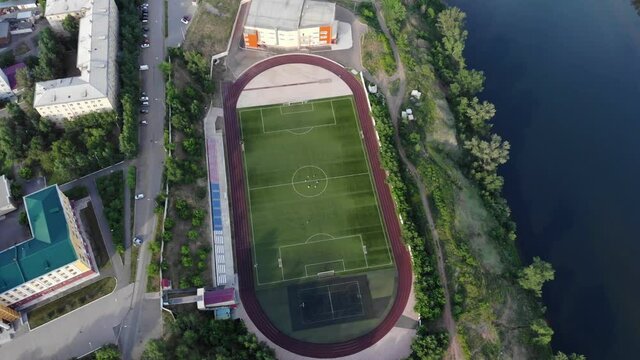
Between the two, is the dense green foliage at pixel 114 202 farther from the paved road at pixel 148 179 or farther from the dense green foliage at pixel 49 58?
the dense green foliage at pixel 49 58

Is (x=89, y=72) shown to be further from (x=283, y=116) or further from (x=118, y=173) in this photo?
(x=283, y=116)

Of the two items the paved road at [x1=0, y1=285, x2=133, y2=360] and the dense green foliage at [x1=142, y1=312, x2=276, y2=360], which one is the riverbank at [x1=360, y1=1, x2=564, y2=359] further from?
the paved road at [x1=0, y1=285, x2=133, y2=360]

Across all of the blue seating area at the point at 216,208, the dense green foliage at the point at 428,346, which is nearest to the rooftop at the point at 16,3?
the blue seating area at the point at 216,208

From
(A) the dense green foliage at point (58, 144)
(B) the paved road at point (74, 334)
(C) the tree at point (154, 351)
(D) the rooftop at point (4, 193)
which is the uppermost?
(A) the dense green foliage at point (58, 144)

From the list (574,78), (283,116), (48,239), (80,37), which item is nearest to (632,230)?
(574,78)

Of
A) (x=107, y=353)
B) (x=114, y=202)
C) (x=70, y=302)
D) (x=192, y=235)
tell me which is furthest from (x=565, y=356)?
(x=70, y=302)
